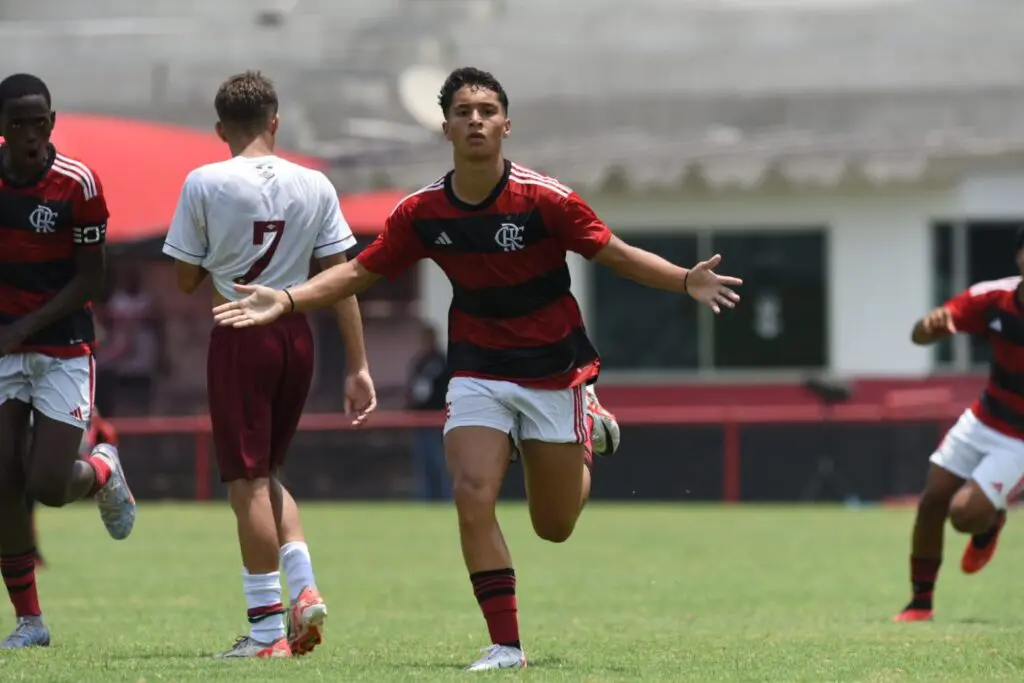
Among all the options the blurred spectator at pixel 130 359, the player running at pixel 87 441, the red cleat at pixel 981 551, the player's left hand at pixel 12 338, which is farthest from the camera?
the blurred spectator at pixel 130 359

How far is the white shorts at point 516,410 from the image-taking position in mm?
8211

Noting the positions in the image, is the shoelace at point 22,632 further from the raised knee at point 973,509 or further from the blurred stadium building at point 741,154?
the blurred stadium building at point 741,154

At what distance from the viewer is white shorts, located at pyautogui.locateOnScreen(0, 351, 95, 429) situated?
905 centimetres

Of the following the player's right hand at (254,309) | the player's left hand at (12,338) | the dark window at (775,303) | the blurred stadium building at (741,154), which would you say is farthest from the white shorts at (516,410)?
the dark window at (775,303)

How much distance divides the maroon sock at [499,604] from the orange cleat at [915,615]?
3974 mm

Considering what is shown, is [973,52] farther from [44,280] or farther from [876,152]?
[44,280]

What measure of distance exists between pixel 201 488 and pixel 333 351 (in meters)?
4.43

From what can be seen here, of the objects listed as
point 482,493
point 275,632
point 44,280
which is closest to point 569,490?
point 482,493

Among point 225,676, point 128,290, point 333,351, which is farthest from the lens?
point 333,351

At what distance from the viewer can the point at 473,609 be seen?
12.5 metres

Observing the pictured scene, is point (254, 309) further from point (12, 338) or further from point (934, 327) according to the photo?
point (934, 327)

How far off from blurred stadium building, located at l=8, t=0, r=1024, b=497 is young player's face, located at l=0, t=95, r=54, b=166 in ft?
53.9

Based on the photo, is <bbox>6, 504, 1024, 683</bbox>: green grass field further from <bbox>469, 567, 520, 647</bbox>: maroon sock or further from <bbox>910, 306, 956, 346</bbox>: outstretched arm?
<bbox>910, 306, 956, 346</bbox>: outstretched arm

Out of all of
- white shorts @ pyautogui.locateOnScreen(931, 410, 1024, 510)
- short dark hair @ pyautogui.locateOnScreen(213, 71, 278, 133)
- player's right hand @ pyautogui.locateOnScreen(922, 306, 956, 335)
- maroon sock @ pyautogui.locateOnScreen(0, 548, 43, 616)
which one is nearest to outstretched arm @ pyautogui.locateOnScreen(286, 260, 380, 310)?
short dark hair @ pyautogui.locateOnScreen(213, 71, 278, 133)
